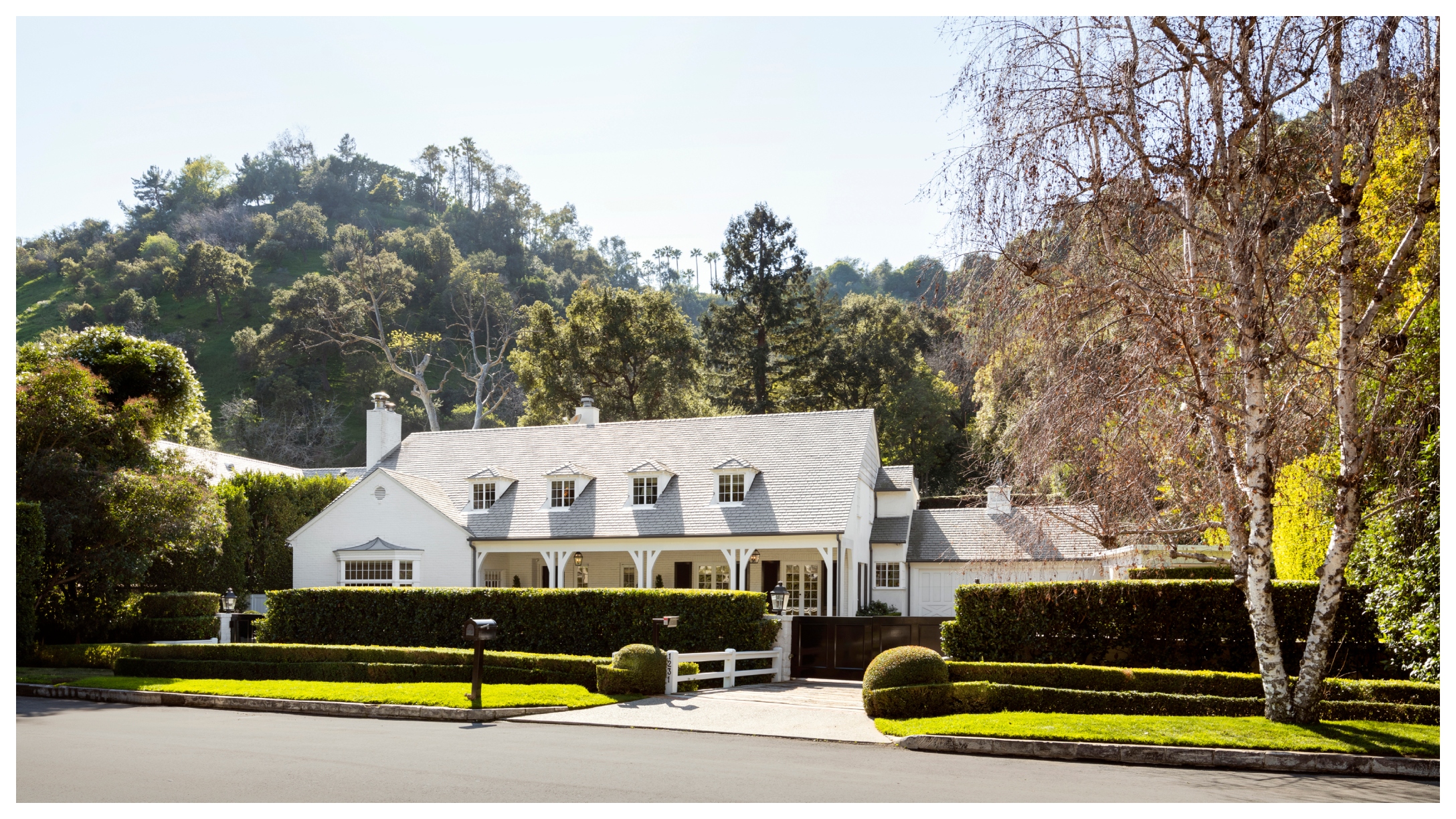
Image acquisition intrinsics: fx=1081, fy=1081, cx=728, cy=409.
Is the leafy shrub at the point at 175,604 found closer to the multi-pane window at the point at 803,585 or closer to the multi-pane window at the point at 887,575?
the multi-pane window at the point at 803,585

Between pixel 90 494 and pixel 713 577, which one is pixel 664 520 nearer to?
pixel 713 577

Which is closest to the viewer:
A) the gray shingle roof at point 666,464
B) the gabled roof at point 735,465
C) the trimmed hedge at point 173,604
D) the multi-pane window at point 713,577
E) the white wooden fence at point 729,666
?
the white wooden fence at point 729,666

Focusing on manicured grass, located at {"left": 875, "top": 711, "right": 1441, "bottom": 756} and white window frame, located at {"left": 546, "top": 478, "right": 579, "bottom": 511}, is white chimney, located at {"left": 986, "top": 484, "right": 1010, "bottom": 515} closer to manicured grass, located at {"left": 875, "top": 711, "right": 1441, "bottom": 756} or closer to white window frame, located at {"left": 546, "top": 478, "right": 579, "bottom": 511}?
white window frame, located at {"left": 546, "top": 478, "right": 579, "bottom": 511}

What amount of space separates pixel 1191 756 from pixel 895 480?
841 inches

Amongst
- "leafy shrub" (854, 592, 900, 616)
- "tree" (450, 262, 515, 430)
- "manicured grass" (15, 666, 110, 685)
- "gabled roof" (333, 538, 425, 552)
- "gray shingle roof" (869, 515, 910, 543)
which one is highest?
"tree" (450, 262, 515, 430)

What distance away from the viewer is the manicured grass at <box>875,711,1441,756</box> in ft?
36.2

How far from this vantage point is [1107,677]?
15.3 metres

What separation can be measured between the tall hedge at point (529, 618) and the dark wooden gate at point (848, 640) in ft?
3.26

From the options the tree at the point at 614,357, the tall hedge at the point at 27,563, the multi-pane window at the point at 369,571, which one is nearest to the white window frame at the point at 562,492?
the multi-pane window at the point at 369,571

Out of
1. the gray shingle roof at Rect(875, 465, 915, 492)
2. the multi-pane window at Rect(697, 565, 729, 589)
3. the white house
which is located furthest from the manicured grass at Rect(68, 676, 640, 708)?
the gray shingle roof at Rect(875, 465, 915, 492)

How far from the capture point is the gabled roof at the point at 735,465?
2831 cm

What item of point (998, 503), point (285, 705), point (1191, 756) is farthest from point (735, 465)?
point (1191, 756)

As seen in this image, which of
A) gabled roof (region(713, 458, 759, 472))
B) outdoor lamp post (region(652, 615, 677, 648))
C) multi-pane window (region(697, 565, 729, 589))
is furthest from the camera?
multi-pane window (region(697, 565, 729, 589))

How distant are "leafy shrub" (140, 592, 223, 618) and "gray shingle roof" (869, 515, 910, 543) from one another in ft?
56.2
